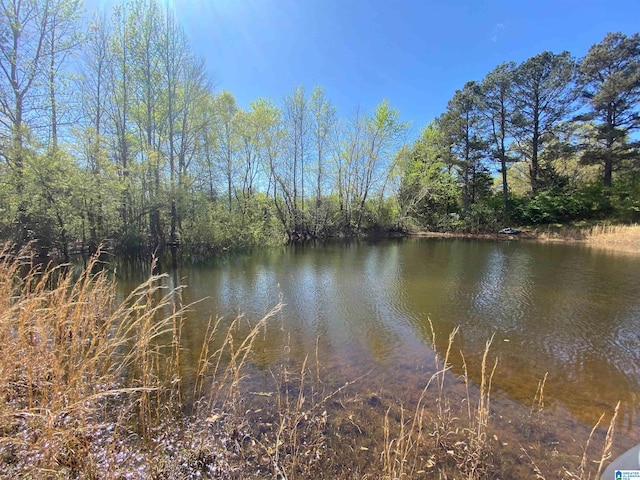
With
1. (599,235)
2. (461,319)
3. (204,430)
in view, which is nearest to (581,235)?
(599,235)

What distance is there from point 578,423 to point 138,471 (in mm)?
4066

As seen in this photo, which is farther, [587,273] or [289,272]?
[289,272]

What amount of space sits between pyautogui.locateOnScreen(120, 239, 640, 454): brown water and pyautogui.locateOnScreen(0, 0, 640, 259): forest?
15.1 ft

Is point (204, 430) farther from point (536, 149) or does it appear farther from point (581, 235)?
point (536, 149)

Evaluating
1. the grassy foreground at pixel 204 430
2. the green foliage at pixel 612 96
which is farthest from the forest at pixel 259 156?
the grassy foreground at pixel 204 430

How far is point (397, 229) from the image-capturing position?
28891 mm

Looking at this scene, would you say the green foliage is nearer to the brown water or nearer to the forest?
the forest

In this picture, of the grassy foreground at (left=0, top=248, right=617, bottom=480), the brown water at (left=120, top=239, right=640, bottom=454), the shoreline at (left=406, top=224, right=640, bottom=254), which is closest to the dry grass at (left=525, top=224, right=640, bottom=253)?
the shoreline at (left=406, top=224, right=640, bottom=254)

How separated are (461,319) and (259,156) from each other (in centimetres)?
1992

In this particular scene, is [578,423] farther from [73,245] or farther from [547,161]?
[547,161]

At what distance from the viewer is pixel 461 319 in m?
6.20

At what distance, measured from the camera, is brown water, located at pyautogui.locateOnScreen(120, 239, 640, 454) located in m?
3.85

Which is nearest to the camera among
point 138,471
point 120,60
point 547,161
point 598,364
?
point 138,471

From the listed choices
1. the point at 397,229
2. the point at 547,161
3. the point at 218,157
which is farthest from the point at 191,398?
the point at 547,161
